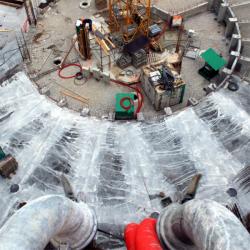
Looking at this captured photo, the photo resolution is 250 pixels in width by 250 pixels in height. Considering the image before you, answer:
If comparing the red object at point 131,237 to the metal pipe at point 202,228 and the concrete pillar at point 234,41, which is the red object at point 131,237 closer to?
the metal pipe at point 202,228

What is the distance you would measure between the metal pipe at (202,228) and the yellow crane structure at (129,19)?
2079 centimetres

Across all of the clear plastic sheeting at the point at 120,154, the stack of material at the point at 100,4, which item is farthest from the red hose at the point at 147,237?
the stack of material at the point at 100,4

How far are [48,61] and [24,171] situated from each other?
1275 cm

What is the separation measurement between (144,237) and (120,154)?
1042 cm

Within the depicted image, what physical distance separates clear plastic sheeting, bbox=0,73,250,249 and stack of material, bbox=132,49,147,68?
7365 millimetres

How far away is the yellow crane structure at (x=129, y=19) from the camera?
28.7 m

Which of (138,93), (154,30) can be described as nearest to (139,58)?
(138,93)

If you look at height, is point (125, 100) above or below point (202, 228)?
below

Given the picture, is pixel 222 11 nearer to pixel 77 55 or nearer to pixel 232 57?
pixel 232 57

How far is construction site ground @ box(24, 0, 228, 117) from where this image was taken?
2673 cm

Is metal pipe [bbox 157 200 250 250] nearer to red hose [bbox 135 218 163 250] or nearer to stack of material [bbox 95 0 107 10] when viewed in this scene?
red hose [bbox 135 218 163 250]

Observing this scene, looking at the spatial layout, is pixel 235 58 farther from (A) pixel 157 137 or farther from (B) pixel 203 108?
(A) pixel 157 137

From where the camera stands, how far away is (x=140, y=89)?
2738 centimetres

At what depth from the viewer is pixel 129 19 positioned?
29.0 meters
